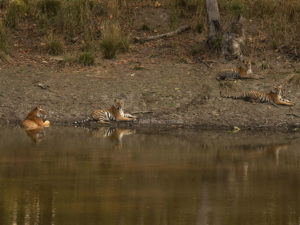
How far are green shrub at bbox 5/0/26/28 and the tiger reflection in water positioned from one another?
9.19 m

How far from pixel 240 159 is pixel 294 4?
13193mm

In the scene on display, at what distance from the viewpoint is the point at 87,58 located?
74.8 feet

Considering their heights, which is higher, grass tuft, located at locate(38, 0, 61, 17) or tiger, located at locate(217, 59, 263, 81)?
grass tuft, located at locate(38, 0, 61, 17)

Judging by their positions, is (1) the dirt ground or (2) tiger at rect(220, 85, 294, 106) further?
(2) tiger at rect(220, 85, 294, 106)

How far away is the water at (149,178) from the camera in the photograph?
905 cm

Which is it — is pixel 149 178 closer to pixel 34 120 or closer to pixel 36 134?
pixel 36 134

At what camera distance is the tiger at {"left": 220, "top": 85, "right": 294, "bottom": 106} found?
19516 mm

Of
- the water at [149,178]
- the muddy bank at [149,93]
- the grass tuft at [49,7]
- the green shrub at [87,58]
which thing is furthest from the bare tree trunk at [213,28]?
the water at [149,178]

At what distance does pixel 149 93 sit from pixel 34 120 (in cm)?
370

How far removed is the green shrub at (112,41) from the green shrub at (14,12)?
3.83 metres

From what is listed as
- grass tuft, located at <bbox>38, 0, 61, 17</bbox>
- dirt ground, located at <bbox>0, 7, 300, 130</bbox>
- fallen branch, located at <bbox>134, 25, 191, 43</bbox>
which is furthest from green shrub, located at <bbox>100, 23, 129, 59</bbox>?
grass tuft, located at <bbox>38, 0, 61, 17</bbox>

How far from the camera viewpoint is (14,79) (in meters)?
21.7

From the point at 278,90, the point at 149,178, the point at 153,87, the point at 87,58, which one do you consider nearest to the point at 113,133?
the point at 153,87

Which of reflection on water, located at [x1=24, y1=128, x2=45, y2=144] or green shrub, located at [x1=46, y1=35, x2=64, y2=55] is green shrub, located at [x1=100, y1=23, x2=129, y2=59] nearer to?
green shrub, located at [x1=46, y1=35, x2=64, y2=55]
